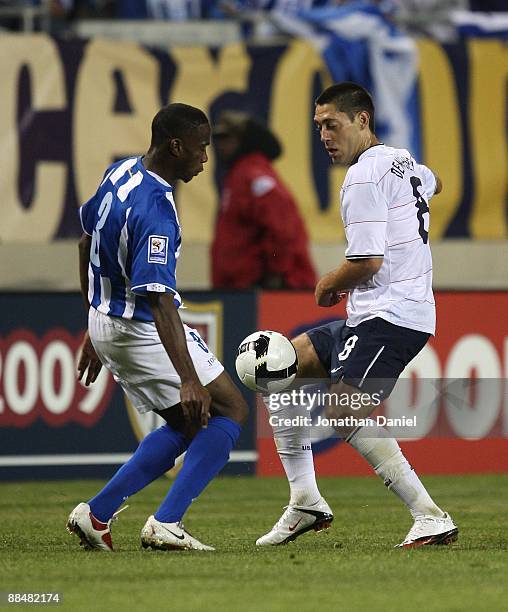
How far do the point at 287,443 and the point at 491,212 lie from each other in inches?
298

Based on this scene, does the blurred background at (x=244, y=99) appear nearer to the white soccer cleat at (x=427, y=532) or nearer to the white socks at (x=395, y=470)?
the white socks at (x=395, y=470)

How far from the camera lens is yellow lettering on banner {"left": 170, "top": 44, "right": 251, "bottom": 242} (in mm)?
13328

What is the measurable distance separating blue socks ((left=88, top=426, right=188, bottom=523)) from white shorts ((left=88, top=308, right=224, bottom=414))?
6.6 inches

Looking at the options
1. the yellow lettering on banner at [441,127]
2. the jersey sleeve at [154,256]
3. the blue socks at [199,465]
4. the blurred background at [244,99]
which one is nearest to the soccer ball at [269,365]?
the blue socks at [199,465]

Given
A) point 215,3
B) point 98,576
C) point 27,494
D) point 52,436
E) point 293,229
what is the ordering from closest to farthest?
point 98,576
point 27,494
point 52,436
point 293,229
point 215,3

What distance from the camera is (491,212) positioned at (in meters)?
13.8

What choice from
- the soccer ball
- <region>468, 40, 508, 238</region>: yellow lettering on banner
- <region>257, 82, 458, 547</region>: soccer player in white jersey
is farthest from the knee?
<region>468, 40, 508, 238</region>: yellow lettering on banner

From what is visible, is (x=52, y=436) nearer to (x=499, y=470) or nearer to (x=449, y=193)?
(x=499, y=470)

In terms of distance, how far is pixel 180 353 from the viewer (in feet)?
19.4

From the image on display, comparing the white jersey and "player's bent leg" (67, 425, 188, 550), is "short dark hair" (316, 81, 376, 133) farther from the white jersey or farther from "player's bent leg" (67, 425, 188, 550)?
"player's bent leg" (67, 425, 188, 550)

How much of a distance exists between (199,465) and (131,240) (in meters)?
1.00

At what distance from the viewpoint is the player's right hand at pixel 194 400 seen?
591 cm

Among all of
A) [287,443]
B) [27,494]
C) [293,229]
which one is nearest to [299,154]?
[293,229]

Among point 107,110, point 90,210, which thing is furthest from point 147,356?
point 107,110
